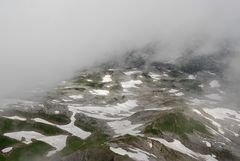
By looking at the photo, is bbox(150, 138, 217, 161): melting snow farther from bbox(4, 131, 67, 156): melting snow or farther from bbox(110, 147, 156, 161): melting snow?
bbox(4, 131, 67, 156): melting snow

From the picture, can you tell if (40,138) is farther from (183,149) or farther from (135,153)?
(183,149)

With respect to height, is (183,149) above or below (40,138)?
below

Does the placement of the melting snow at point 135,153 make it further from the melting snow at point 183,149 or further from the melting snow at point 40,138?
the melting snow at point 40,138

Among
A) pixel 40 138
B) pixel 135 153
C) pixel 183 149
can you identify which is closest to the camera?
pixel 135 153

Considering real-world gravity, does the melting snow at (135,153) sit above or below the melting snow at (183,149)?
above

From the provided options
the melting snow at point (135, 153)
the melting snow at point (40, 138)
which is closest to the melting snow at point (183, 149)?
the melting snow at point (135, 153)

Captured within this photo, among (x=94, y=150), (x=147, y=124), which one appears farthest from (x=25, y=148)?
(x=147, y=124)

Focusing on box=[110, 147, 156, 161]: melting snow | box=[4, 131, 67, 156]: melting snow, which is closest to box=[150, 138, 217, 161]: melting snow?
box=[110, 147, 156, 161]: melting snow

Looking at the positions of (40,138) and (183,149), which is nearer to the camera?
(183,149)

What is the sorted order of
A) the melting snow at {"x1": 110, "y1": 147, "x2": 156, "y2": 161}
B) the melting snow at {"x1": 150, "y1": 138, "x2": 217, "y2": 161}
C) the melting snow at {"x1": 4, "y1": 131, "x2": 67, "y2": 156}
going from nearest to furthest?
the melting snow at {"x1": 110, "y1": 147, "x2": 156, "y2": 161} < the melting snow at {"x1": 4, "y1": 131, "x2": 67, "y2": 156} < the melting snow at {"x1": 150, "y1": 138, "x2": 217, "y2": 161}

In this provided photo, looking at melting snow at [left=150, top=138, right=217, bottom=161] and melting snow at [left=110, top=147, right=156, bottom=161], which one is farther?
melting snow at [left=150, top=138, right=217, bottom=161]

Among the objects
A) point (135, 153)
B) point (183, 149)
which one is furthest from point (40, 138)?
point (183, 149)
